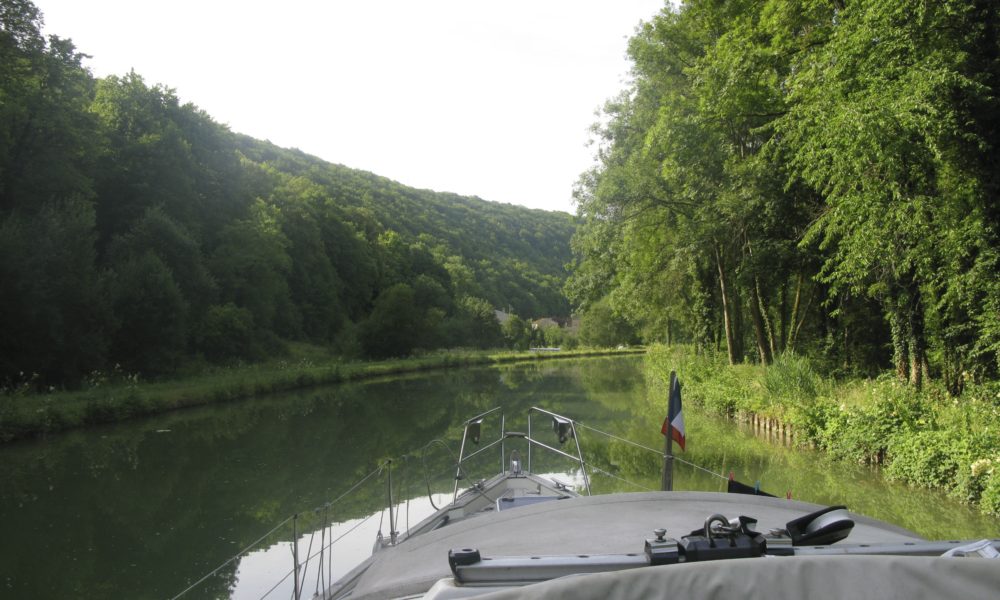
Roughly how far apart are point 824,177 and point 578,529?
9.66m

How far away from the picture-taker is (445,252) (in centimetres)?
8731

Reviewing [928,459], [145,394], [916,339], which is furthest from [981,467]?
[145,394]

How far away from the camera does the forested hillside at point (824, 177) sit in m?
8.63

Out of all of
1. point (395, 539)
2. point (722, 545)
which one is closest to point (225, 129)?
point (395, 539)

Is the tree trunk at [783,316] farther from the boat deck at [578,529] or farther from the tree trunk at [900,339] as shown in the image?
the boat deck at [578,529]

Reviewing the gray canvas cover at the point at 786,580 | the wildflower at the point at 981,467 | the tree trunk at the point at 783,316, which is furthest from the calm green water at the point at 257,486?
the tree trunk at the point at 783,316

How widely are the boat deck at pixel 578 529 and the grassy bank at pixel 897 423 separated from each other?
15.7ft

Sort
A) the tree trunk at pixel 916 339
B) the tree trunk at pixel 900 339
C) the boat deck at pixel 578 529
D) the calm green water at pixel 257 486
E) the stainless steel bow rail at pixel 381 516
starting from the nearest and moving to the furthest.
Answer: the boat deck at pixel 578 529 < the stainless steel bow rail at pixel 381 516 < the calm green water at pixel 257 486 < the tree trunk at pixel 916 339 < the tree trunk at pixel 900 339

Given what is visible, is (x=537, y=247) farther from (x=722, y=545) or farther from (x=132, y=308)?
(x=722, y=545)

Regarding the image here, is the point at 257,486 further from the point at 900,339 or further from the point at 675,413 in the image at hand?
the point at 900,339

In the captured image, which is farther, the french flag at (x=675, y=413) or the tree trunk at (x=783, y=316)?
the tree trunk at (x=783, y=316)

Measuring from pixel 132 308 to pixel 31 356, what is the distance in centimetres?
465

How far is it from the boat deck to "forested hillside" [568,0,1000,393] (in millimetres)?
6525

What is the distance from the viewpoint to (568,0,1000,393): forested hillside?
28.3ft
